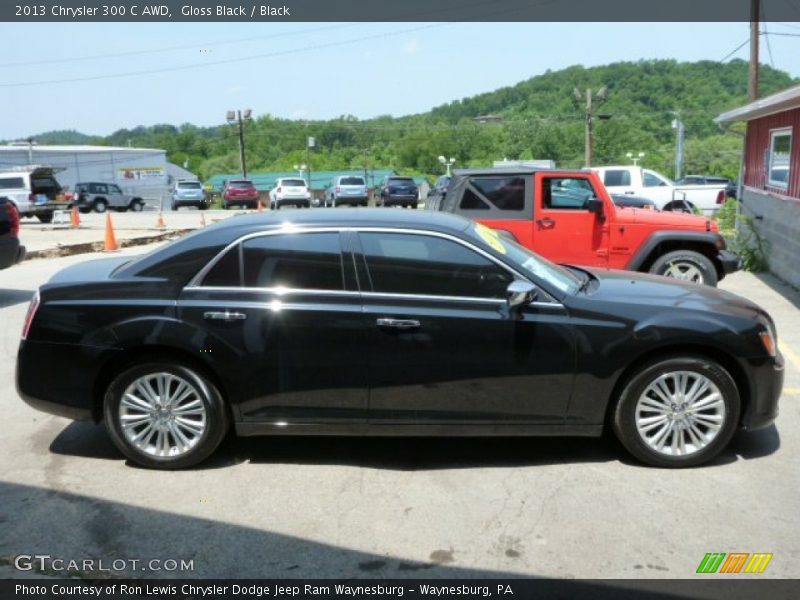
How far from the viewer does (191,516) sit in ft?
12.8

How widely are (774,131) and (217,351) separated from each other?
12407 millimetres

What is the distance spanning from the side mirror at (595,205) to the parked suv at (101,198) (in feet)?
117

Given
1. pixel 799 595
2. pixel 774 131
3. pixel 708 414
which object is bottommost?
pixel 799 595

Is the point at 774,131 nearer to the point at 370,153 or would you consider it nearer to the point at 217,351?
the point at 217,351

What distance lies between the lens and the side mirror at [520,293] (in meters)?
4.21

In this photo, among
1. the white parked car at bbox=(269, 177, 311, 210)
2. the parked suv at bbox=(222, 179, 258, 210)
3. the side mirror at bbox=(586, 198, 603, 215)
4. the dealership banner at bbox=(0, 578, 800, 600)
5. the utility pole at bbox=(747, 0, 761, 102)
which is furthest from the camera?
the parked suv at bbox=(222, 179, 258, 210)

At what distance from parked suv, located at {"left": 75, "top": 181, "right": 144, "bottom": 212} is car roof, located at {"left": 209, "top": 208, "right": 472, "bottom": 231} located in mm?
37698

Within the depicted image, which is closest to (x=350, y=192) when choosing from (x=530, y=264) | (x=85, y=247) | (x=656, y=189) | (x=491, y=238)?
(x=656, y=189)

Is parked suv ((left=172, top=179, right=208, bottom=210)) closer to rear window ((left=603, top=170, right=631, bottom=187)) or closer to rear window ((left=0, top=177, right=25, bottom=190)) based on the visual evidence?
rear window ((left=0, top=177, right=25, bottom=190))

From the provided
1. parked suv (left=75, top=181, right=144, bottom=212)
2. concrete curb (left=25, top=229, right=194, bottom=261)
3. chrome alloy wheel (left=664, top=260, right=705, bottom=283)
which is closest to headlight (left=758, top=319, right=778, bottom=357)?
chrome alloy wheel (left=664, top=260, right=705, bottom=283)

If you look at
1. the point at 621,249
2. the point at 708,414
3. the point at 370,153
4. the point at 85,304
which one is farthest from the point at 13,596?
the point at 370,153

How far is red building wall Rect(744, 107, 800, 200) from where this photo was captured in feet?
38.2

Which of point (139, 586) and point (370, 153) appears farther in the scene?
point (370, 153)

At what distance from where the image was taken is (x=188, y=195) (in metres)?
40.1
